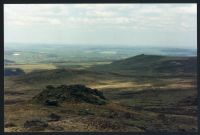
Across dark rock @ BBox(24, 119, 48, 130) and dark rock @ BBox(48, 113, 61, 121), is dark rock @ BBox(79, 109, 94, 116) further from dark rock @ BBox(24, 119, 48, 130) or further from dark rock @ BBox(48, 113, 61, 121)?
dark rock @ BBox(24, 119, 48, 130)

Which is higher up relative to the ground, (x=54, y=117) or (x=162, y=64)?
(x=54, y=117)

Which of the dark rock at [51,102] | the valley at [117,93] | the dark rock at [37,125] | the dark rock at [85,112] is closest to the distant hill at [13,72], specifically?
the valley at [117,93]

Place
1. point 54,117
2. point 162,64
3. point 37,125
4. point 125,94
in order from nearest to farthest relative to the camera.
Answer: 1. point 37,125
2. point 54,117
3. point 125,94
4. point 162,64

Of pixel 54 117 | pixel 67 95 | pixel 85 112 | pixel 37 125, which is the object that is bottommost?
pixel 85 112

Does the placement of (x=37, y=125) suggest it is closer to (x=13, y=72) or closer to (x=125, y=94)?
(x=13, y=72)

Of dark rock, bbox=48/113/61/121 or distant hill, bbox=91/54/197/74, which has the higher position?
dark rock, bbox=48/113/61/121

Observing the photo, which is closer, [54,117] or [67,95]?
[54,117]

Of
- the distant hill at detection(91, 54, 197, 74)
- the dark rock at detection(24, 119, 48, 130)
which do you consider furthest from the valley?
the dark rock at detection(24, 119, 48, 130)

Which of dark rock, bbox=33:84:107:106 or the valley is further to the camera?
dark rock, bbox=33:84:107:106

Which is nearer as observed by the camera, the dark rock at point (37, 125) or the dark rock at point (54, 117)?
the dark rock at point (37, 125)

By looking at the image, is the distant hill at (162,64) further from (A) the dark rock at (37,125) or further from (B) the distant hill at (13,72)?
(A) the dark rock at (37,125)

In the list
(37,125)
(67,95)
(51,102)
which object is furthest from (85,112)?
(37,125)
